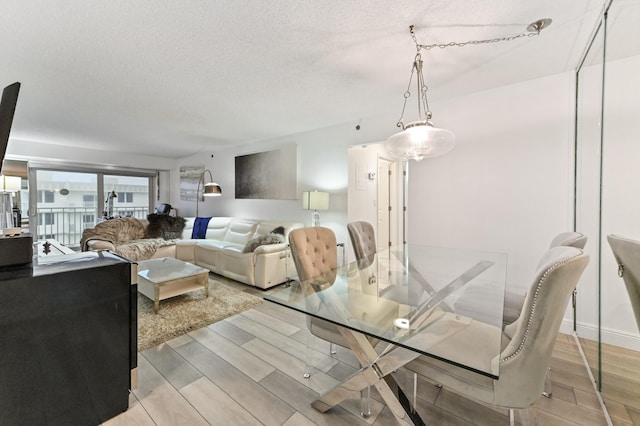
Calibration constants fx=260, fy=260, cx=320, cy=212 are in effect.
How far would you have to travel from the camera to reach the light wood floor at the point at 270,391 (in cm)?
142

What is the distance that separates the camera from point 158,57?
2.08m

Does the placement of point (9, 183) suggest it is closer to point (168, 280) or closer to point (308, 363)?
point (168, 280)

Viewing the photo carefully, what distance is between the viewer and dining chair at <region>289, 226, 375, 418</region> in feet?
4.97

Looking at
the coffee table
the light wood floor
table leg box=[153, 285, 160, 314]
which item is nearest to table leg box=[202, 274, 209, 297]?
the coffee table

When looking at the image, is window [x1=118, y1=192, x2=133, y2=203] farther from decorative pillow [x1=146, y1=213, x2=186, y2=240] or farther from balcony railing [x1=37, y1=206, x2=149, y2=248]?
decorative pillow [x1=146, y1=213, x2=186, y2=240]

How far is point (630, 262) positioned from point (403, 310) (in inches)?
40.7

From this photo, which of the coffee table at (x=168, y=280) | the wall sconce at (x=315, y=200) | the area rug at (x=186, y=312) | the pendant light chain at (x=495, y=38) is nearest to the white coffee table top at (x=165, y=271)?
the coffee table at (x=168, y=280)

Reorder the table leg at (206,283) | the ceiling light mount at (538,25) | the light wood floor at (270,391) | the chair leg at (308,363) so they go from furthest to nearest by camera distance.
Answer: the table leg at (206,283) → the chair leg at (308,363) → the ceiling light mount at (538,25) → the light wood floor at (270,391)

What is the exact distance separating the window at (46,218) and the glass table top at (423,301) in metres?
6.30

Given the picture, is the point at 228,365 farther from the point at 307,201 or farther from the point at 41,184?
the point at 41,184

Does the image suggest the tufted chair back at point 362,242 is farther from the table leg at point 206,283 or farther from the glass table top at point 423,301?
the table leg at point 206,283

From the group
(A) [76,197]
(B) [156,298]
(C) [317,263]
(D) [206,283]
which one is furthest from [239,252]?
(A) [76,197]

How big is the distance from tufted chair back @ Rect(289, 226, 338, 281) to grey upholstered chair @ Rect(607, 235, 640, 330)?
1.62 m

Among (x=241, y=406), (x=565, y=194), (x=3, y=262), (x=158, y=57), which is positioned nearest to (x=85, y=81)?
(x=158, y=57)
